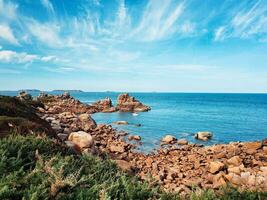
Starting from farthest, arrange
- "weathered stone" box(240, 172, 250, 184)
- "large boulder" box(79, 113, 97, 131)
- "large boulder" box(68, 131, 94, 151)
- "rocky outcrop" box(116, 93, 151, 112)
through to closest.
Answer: "rocky outcrop" box(116, 93, 151, 112) < "large boulder" box(79, 113, 97, 131) < "large boulder" box(68, 131, 94, 151) < "weathered stone" box(240, 172, 250, 184)

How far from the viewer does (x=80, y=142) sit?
16891 mm

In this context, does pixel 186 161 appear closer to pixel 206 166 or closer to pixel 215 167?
pixel 206 166

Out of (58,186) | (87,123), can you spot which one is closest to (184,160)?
(87,123)

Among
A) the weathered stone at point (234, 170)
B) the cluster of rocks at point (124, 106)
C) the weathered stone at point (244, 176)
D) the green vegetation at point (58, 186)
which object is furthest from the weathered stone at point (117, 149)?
the cluster of rocks at point (124, 106)

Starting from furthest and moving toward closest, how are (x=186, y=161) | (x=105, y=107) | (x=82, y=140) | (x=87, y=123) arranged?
(x=105, y=107)
(x=87, y=123)
(x=186, y=161)
(x=82, y=140)

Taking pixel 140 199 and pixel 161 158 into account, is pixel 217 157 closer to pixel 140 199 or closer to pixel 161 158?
pixel 161 158

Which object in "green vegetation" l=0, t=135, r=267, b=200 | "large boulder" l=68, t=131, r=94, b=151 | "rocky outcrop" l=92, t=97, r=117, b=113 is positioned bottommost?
"rocky outcrop" l=92, t=97, r=117, b=113

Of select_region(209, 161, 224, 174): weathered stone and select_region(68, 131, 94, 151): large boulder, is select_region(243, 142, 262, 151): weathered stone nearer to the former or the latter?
select_region(209, 161, 224, 174): weathered stone

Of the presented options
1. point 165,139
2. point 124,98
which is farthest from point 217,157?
point 124,98

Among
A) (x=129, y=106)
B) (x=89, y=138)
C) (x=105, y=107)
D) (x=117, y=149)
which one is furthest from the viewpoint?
(x=105, y=107)

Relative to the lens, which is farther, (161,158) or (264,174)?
(161,158)

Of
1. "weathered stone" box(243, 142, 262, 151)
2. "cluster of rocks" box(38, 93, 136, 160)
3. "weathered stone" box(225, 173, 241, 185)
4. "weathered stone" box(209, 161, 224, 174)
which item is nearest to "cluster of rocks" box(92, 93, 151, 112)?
"cluster of rocks" box(38, 93, 136, 160)

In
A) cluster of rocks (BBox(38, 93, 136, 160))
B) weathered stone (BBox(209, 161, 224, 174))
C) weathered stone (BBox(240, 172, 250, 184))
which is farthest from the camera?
weathered stone (BBox(209, 161, 224, 174))

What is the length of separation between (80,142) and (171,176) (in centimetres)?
621
